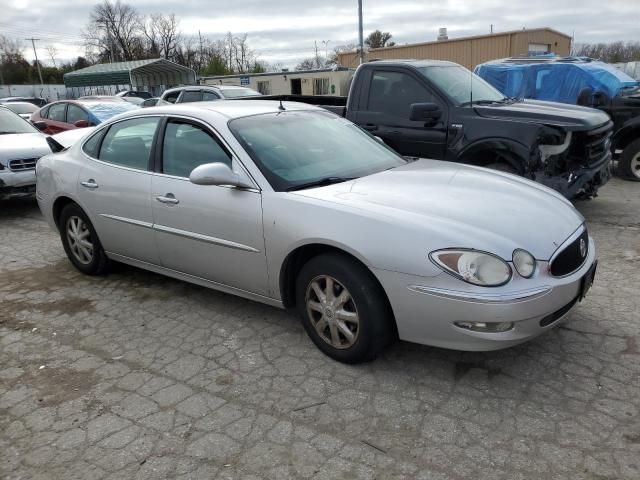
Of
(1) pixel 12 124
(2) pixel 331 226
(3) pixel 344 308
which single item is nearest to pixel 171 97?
(1) pixel 12 124

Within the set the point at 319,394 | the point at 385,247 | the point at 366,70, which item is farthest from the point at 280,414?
the point at 366,70

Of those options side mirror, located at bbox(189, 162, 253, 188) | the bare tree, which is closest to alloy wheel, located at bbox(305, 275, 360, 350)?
side mirror, located at bbox(189, 162, 253, 188)

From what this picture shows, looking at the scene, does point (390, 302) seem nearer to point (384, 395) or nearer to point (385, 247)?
point (385, 247)

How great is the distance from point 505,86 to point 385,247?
9.31 meters

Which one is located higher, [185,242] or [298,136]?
[298,136]

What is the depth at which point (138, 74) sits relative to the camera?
3644 cm

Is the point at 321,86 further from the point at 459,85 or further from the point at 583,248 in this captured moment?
the point at 583,248

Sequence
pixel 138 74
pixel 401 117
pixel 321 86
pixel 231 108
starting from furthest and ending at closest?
A: 1. pixel 138 74
2. pixel 321 86
3. pixel 401 117
4. pixel 231 108

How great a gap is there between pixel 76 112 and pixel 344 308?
10.2m

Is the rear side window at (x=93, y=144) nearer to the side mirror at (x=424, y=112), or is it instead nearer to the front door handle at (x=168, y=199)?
the front door handle at (x=168, y=199)

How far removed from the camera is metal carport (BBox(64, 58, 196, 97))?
118 feet

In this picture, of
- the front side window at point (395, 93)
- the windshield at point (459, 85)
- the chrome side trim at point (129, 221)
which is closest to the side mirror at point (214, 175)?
the chrome side trim at point (129, 221)

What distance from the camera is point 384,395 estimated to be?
3010 mm

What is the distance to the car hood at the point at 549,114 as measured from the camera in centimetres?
572
